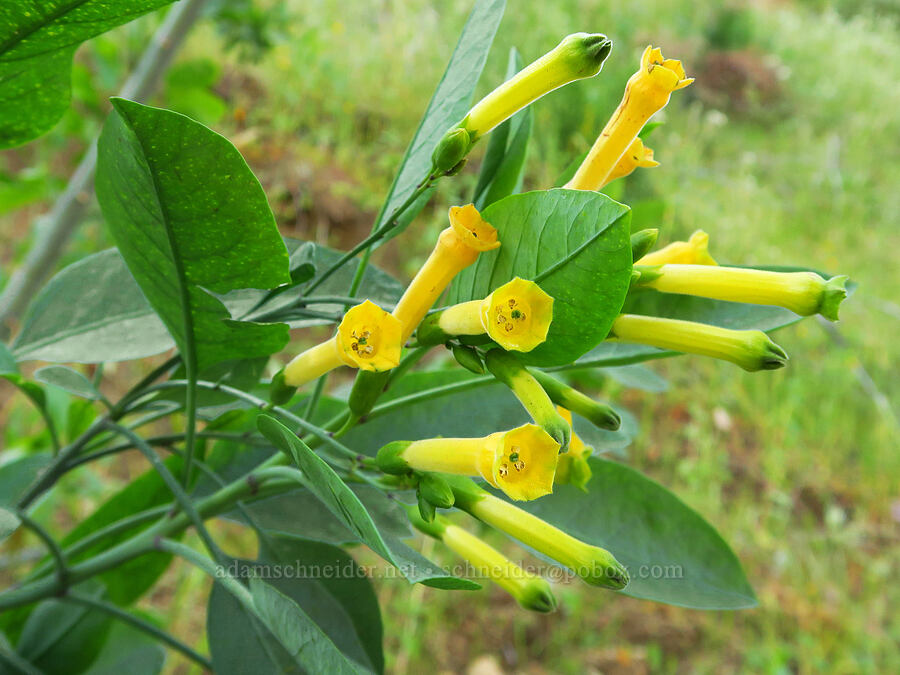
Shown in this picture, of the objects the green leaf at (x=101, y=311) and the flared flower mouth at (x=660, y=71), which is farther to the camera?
the green leaf at (x=101, y=311)

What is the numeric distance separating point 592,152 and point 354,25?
3.41 m

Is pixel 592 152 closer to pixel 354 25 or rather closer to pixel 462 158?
pixel 462 158

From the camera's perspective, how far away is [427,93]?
9.92ft

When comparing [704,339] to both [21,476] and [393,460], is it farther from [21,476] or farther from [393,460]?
[21,476]

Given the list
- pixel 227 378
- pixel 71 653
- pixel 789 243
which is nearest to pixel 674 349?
pixel 227 378

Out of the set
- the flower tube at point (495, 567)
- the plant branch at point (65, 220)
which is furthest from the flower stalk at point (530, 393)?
the plant branch at point (65, 220)

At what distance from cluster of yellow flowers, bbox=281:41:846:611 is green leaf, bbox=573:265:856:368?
41mm

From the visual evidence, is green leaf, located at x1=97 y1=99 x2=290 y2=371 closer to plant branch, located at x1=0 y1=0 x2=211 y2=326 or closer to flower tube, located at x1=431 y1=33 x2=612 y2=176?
flower tube, located at x1=431 y1=33 x2=612 y2=176

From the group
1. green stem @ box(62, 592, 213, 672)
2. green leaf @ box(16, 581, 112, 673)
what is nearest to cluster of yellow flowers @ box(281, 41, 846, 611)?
green stem @ box(62, 592, 213, 672)

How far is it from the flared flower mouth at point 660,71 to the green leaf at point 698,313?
0.10 m

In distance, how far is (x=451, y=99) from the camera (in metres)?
0.35

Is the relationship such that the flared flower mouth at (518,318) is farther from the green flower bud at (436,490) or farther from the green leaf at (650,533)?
the green leaf at (650,533)

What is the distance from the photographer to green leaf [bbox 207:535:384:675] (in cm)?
41

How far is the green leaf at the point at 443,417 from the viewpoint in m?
0.47
